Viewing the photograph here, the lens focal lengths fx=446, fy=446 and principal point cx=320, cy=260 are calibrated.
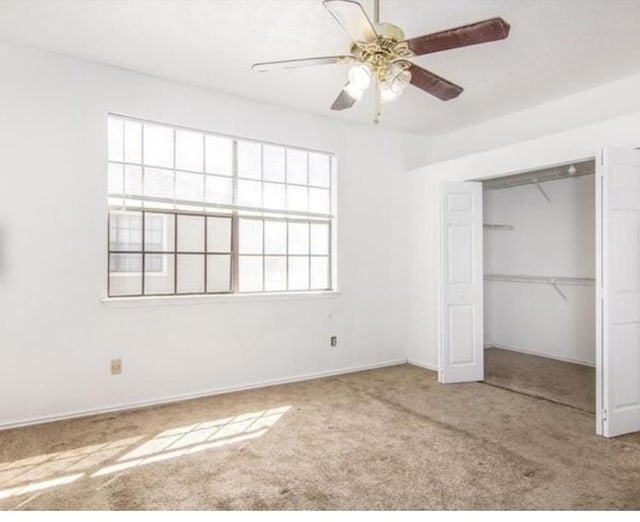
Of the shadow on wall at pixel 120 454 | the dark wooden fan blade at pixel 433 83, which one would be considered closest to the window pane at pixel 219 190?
the shadow on wall at pixel 120 454

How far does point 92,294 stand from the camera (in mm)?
3604

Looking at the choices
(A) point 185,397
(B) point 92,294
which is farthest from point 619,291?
(B) point 92,294

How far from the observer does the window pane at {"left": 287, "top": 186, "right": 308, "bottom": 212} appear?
4699 mm

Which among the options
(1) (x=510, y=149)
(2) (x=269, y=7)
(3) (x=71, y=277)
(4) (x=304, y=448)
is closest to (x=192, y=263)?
(3) (x=71, y=277)

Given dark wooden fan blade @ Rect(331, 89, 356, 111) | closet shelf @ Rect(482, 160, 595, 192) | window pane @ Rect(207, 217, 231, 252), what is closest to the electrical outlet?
window pane @ Rect(207, 217, 231, 252)

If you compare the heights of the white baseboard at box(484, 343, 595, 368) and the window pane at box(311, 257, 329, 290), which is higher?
the window pane at box(311, 257, 329, 290)

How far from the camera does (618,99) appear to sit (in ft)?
12.9

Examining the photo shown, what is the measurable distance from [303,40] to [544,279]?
14.3 ft

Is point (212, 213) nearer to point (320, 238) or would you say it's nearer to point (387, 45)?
point (320, 238)

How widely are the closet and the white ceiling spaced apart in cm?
128

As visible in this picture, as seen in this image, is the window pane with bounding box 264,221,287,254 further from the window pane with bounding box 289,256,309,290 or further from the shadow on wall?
the shadow on wall

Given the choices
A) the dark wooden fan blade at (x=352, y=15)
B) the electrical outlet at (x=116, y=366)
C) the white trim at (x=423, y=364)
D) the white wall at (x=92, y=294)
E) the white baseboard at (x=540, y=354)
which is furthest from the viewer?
the white baseboard at (x=540, y=354)

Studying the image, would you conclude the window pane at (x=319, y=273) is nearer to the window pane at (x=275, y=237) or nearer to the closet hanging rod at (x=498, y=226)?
the window pane at (x=275, y=237)

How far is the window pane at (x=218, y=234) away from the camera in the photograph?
422cm
